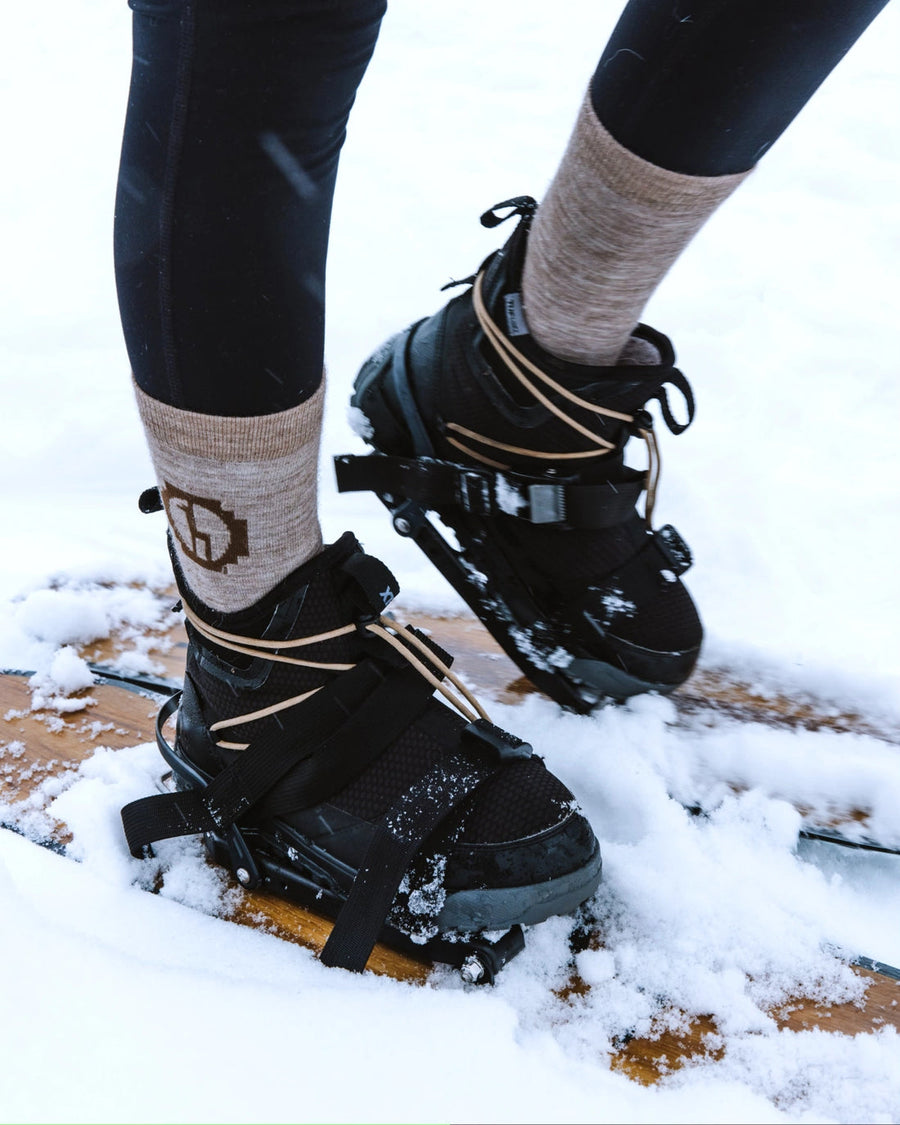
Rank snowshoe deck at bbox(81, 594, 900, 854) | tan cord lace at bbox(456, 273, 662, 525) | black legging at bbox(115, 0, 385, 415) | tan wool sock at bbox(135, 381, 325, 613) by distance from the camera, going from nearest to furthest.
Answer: black legging at bbox(115, 0, 385, 415)
tan wool sock at bbox(135, 381, 325, 613)
tan cord lace at bbox(456, 273, 662, 525)
snowshoe deck at bbox(81, 594, 900, 854)

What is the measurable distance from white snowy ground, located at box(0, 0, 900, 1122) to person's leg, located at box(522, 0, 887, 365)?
0.49 meters

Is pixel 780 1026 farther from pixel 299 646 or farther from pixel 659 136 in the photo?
pixel 659 136

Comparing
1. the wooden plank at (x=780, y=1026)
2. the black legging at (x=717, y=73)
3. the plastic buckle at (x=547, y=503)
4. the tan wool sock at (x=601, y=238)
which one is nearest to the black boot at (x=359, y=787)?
the wooden plank at (x=780, y=1026)

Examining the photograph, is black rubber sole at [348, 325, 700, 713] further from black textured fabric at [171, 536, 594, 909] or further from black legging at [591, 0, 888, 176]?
black legging at [591, 0, 888, 176]

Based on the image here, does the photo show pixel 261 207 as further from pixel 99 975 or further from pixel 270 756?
pixel 99 975

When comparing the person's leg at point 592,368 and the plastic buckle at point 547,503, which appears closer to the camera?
the person's leg at point 592,368

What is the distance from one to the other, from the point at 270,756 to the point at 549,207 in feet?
2.04

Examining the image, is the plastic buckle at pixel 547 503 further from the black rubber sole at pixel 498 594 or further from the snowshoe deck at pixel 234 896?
the snowshoe deck at pixel 234 896

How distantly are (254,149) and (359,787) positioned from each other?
53 centimetres

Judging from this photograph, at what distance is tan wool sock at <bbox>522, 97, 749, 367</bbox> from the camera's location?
0.85 metres

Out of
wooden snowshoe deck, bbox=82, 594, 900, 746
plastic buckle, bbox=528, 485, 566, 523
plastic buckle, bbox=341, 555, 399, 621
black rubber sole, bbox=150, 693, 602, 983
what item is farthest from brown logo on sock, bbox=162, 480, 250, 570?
wooden snowshoe deck, bbox=82, 594, 900, 746

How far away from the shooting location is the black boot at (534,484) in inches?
38.4

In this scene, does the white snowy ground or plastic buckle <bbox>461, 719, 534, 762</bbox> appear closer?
the white snowy ground

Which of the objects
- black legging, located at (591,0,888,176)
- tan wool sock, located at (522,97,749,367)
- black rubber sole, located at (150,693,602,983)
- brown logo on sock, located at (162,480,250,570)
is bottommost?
black rubber sole, located at (150,693,602,983)
